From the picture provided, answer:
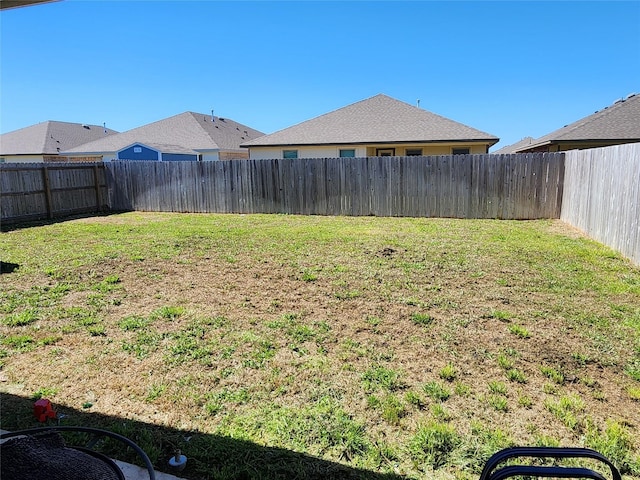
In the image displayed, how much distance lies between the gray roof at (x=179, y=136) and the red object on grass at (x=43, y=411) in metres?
24.1

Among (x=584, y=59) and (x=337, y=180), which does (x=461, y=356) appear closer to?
(x=337, y=180)

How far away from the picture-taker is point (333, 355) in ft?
11.9

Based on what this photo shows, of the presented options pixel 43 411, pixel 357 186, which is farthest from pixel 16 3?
pixel 357 186

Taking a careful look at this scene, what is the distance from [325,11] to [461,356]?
42.9 feet

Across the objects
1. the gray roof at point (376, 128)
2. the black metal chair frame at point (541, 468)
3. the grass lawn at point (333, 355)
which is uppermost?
the gray roof at point (376, 128)

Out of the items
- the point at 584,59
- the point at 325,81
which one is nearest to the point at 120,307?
the point at 584,59

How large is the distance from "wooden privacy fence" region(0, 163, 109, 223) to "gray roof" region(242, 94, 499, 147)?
721 cm

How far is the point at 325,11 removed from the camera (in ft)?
Answer: 44.4

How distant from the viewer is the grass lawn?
2.48 m

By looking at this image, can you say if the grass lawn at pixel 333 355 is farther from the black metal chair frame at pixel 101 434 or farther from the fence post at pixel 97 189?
the fence post at pixel 97 189

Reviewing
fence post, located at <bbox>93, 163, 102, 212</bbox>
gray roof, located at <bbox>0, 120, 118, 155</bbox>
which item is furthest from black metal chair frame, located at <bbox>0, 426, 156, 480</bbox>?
gray roof, located at <bbox>0, 120, 118, 155</bbox>

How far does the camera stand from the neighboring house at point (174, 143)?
2458 cm

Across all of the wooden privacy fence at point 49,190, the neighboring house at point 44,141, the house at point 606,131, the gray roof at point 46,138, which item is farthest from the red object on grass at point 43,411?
the gray roof at point 46,138

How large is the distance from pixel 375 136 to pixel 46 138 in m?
23.9
